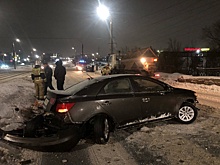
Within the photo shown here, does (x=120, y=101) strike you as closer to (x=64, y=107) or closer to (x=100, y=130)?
(x=100, y=130)

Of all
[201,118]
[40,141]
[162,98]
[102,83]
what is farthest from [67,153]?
[201,118]

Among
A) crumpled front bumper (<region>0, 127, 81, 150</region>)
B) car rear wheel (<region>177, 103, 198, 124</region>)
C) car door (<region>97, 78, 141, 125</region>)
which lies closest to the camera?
crumpled front bumper (<region>0, 127, 81, 150</region>)

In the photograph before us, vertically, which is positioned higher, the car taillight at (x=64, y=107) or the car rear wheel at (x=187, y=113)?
the car taillight at (x=64, y=107)

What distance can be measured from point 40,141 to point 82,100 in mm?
1184

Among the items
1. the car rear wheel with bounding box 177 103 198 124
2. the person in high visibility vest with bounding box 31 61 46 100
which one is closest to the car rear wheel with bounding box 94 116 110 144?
the car rear wheel with bounding box 177 103 198 124

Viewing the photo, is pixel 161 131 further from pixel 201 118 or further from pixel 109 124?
pixel 201 118

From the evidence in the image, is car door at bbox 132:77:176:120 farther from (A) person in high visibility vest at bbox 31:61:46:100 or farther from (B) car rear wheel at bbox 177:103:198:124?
(A) person in high visibility vest at bbox 31:61:46:100

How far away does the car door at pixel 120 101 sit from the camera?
523cm

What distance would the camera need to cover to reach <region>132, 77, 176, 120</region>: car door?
568 centimetres

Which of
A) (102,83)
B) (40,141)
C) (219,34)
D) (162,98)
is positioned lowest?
(40,141)

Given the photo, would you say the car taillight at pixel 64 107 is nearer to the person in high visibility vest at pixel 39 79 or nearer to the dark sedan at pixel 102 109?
the dark sedan at pixel 102 109

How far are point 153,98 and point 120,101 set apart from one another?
939 millimetres

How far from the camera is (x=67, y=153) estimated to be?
15.0 feet

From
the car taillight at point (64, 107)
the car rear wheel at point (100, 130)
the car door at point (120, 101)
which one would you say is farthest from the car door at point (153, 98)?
the car taillight at point (64, 107)
